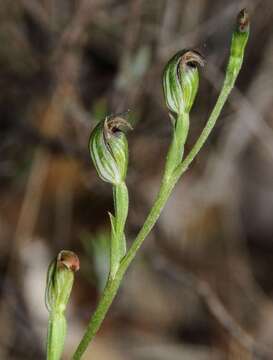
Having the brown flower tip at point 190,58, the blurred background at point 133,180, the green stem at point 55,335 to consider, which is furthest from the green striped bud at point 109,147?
the blurred background at point 133,180

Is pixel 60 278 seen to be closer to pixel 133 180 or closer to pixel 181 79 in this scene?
pixel 181 79

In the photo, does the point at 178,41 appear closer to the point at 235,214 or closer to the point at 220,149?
the point at 220,149

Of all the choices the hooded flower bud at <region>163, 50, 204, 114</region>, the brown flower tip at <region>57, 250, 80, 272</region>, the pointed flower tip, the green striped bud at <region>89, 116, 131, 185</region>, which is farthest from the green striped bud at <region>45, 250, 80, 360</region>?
the pointed flower tip

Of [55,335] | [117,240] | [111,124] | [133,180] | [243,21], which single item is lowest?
[55,335]

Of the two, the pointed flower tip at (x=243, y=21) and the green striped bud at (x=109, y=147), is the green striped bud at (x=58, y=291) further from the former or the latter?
the pointed flower tip at (x=243, y=21)

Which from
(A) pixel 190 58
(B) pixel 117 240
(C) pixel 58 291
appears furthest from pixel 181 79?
(C) pixel 58 291

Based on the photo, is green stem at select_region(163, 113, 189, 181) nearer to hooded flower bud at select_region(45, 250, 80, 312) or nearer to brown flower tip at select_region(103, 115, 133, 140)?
brown flower tip at select_region(103, 115, 133, 140)

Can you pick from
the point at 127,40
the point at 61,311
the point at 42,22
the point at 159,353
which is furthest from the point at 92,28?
the point at 61,311
